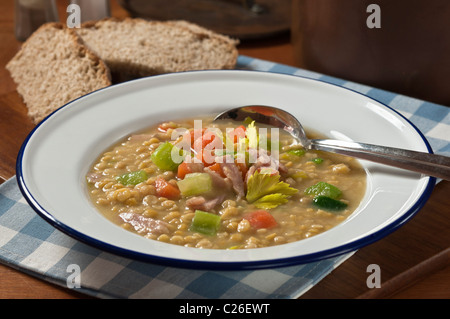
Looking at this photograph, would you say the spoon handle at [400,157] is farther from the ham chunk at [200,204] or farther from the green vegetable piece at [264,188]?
the ham chunk at [200,204]

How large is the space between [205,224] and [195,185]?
0.22 meters

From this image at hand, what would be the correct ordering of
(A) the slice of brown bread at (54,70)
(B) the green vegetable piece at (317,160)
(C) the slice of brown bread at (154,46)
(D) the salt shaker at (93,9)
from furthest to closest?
(D) the salt shaker at (93,9) < (C) the slice of brown bread at (154,46) < (A) the slice of brown bread at (54,70) < (B) the green vegetable piece at (317,160)

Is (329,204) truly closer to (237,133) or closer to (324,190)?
(324,190)

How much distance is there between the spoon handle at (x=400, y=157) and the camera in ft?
6.77

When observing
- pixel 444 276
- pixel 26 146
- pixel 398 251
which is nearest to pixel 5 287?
pixel 26 146

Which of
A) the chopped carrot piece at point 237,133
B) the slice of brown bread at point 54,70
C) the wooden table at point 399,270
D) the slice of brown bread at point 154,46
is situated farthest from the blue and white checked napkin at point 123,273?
the slice of brown bread at point 154,46

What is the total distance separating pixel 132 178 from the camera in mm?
2371

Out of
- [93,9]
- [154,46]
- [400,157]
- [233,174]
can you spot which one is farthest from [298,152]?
[93,9]

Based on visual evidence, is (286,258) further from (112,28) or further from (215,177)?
(112,28)

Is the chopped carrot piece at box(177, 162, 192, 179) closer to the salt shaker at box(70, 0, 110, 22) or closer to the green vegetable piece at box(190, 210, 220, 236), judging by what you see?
the green vegetable piece at box(190, 210, 220, 236)

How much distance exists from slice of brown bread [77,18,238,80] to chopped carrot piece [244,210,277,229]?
1.73 metres

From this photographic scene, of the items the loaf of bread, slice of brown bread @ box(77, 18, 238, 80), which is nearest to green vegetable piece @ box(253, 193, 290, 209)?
the loaf of bread

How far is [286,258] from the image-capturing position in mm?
1697

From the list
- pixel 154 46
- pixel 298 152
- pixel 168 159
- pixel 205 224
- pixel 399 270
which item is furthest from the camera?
pixel 154 46
